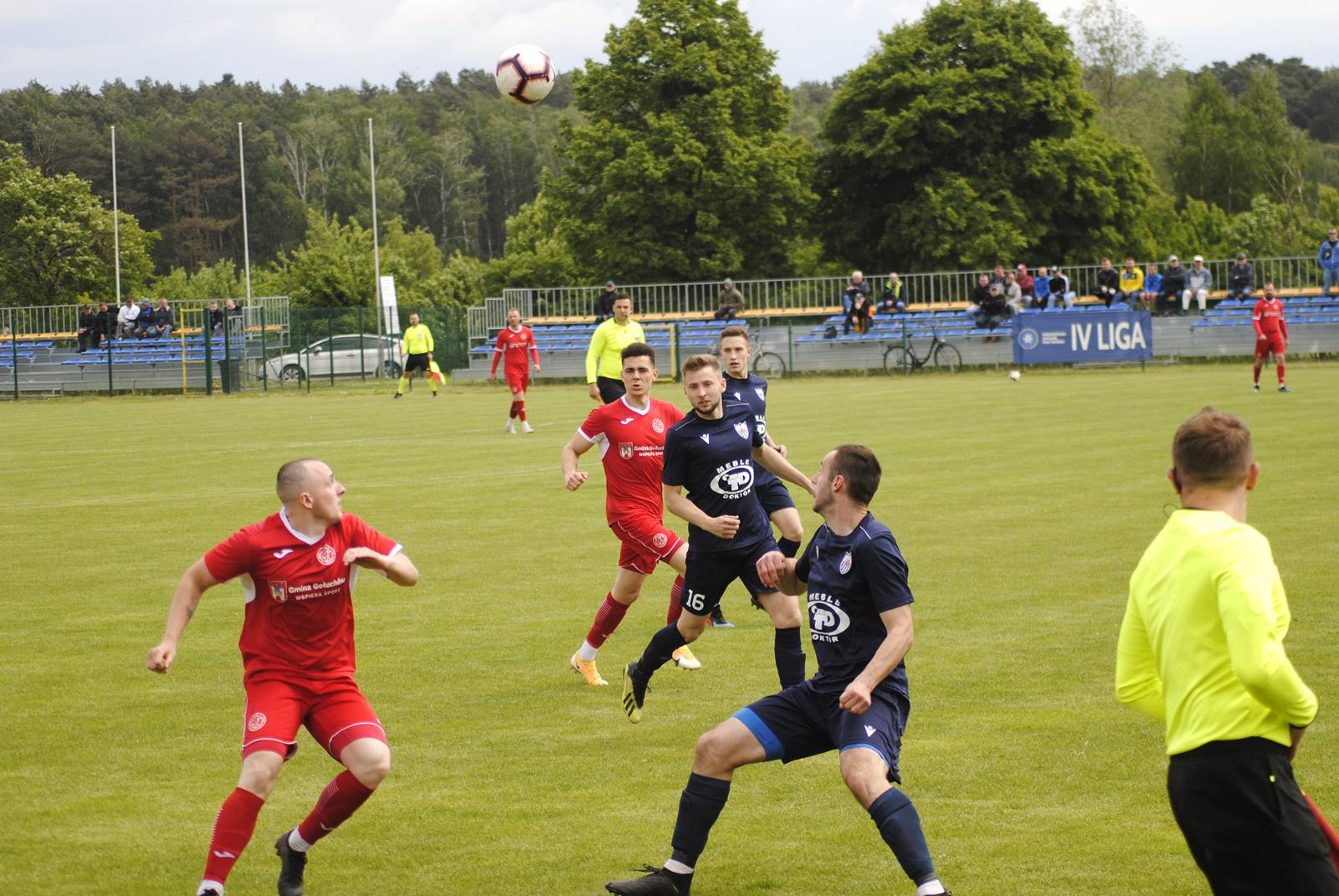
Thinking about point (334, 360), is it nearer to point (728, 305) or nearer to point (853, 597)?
point (728, 305)

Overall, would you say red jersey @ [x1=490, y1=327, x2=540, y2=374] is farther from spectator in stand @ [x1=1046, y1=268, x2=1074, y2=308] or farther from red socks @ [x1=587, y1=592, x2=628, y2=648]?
red socks @ [x1=587, y1=592, x2=628, y2=648]

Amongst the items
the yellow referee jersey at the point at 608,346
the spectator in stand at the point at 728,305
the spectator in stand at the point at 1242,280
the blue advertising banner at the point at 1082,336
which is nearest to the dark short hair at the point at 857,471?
the yellow referee jersey at the point at 608,346

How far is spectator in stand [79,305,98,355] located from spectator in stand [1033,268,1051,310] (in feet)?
91.6

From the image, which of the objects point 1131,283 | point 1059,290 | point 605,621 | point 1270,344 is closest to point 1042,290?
point 1059,290

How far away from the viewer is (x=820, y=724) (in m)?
5.12

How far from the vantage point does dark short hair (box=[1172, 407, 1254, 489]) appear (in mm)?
3646

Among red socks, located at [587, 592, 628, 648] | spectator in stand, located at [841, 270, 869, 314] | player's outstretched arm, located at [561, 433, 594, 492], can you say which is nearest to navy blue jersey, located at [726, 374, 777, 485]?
player's outstretched arm, located at [561, 433, 594, 492]

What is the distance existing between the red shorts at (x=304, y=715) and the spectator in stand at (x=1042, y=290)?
1456 inches

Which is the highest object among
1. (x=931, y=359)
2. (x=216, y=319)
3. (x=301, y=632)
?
(x=216, y=319)

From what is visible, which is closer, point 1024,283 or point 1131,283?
point 1131,283

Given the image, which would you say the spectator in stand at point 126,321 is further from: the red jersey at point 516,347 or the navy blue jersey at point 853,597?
the navy blue jersey at point 853,597

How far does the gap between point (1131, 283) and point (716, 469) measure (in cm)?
3462

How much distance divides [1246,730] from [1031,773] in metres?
2.97

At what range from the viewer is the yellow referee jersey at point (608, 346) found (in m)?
19.0
